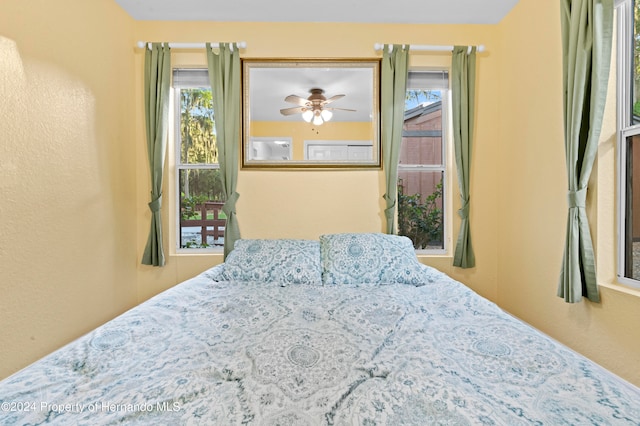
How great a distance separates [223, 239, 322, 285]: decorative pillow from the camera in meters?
2.12

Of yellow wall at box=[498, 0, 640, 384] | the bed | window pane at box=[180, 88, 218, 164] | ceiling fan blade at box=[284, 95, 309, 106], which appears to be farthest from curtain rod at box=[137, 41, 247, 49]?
yellow wall at box=[498, 0, 640, 384]

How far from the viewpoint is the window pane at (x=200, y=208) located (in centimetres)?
294

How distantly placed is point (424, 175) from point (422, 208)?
0.99 ft

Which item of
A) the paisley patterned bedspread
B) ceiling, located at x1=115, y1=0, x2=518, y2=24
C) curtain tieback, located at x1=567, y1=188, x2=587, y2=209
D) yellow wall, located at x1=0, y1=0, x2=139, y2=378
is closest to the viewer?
the paisley patterned bedspread

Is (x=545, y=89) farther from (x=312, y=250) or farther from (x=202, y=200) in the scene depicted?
(x=202, y=200)

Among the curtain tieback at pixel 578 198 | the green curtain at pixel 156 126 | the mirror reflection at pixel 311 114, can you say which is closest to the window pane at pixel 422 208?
the mirror reflection at pixel 311 114

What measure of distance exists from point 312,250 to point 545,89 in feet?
6.49

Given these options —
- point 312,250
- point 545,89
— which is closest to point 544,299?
point 545,89

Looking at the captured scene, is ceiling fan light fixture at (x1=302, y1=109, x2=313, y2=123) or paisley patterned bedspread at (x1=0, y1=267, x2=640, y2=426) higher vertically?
ceiling fan light fixture at (x1=302, y1=109, x2=313, y2=123)

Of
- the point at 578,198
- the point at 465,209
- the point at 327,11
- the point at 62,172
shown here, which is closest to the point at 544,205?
the point at 578,198

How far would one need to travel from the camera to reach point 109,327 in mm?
1264

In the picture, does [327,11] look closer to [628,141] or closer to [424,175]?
[424,175]

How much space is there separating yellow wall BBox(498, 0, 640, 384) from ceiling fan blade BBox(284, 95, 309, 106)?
170cm

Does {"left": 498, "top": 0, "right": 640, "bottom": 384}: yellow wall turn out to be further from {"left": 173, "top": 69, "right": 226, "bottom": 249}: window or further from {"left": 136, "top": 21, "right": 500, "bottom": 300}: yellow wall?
{"left": 173, "top": 69, "right": 226, "bottom": 249}: window
